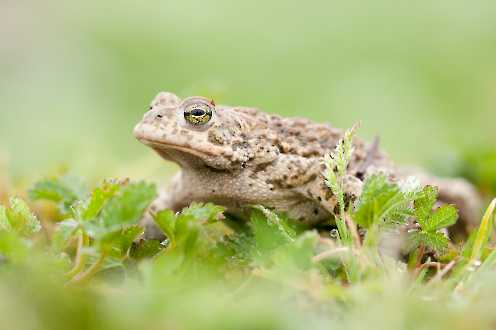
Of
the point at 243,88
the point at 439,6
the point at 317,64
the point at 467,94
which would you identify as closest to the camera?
the point at 467,94

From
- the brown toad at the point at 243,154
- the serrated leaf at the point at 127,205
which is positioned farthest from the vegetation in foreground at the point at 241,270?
the brown toad at the point at 243,154

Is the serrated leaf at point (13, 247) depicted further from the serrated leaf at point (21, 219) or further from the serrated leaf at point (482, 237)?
the serrated leaf at point (482, 237)

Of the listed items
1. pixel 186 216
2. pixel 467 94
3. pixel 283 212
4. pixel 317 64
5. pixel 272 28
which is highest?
pixel 272 28

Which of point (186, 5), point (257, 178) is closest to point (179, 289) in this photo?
point (257, 178)

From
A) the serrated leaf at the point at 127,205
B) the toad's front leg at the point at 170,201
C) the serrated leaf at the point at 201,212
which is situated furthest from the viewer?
the toad's front leg at the point at 170,201

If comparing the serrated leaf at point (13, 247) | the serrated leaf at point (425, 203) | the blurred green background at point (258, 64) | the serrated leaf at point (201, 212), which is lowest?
the serrated leaf at point (13, 247)

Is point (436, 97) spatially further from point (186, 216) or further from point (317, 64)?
point (186, 216)

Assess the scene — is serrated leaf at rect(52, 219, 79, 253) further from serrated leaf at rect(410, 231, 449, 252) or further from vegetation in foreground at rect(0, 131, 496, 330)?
serrated leaf at rect(410, 231, 449, 252)
